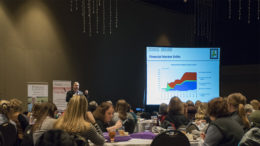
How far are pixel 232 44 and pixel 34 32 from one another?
7.64 m

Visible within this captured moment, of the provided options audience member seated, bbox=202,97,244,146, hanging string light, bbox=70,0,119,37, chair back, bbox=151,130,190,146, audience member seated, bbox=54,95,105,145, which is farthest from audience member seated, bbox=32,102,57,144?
hanging string light, bbox=70,0,119,37

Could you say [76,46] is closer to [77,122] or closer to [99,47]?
[99,47]

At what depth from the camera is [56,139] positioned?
2.44m

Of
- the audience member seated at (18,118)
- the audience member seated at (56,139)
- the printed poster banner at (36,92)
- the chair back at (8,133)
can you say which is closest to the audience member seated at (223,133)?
the audience member seated at (56,139)

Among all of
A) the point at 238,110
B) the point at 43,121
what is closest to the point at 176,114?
the point at 238,110

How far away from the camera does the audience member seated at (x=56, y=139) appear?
2418mm

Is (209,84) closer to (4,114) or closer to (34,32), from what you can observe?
(34,32)

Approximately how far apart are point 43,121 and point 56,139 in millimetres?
1156

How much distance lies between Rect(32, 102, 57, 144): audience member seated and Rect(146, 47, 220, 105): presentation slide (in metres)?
6.28

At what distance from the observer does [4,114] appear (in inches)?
192

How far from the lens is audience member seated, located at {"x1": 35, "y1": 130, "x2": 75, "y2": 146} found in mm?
2418

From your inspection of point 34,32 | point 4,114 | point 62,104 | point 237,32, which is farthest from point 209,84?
point 4,114

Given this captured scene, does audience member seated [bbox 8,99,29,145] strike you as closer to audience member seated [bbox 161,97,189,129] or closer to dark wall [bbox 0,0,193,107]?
audience member seated [bbox 161,97,189,129]

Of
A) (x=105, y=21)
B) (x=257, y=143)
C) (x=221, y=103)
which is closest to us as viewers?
(x=257, y=143)
